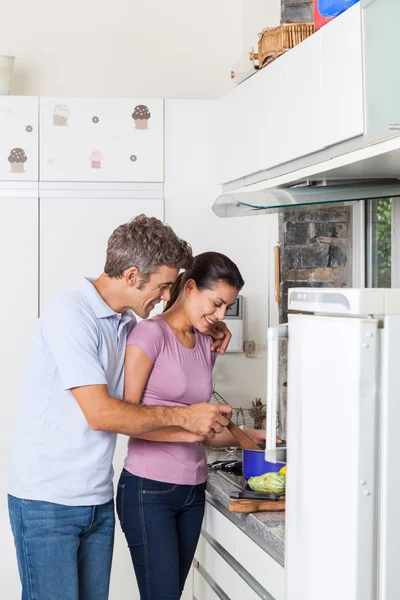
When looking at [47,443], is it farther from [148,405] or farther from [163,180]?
[163,180]

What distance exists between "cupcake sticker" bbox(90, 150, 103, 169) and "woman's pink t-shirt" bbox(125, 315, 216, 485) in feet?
3.96

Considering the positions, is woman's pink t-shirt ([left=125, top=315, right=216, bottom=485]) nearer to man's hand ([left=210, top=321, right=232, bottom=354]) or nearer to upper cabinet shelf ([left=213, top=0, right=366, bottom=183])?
man's hand ([left=210, top=321, right=232, bottom=354])

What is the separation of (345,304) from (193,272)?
1015mm

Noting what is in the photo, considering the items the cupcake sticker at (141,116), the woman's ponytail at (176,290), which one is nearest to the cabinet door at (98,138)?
the cupcake sticker at (141,116)

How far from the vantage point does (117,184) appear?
3.44 m

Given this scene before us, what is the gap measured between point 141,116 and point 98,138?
20 centimetres

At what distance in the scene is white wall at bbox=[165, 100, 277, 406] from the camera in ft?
11.4

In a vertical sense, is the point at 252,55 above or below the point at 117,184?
above

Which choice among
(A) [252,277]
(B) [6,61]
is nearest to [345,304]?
(A) [252,277]

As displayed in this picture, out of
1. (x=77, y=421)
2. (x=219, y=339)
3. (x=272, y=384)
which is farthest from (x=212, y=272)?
(x=272, y=384)

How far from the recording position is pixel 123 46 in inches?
162

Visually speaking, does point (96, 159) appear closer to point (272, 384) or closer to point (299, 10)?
point (299, 10)

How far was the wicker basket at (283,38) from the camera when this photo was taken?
2.45 meters

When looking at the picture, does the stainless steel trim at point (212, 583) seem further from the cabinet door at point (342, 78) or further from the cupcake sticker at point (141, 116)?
the cupcake sticker at point (141, 116)
